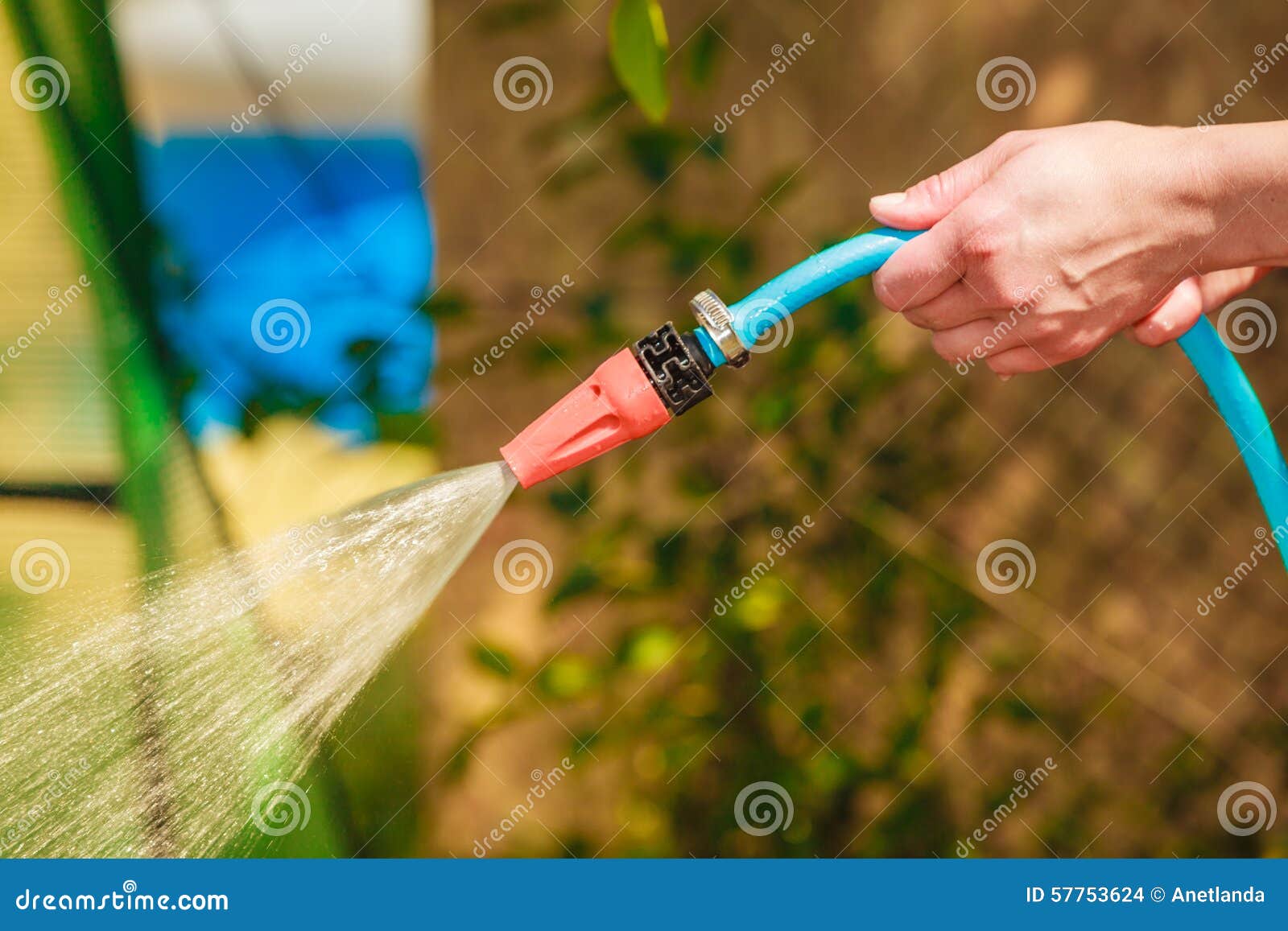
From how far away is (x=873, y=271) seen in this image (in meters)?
0.99

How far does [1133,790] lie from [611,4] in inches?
62.6

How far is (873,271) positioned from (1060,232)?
18cm

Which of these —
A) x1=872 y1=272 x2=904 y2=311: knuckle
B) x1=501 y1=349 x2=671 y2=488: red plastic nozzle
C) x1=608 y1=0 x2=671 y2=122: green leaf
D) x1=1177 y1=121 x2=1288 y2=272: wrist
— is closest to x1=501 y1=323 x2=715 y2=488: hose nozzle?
x1=501 y1=349 x2=671 y2=488: red plastic nozzle

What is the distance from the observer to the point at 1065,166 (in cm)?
90

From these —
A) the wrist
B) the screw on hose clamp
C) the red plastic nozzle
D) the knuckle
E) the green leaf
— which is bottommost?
the red plastic nozzle

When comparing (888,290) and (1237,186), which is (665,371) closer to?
(888,290)

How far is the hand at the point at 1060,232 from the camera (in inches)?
35.6

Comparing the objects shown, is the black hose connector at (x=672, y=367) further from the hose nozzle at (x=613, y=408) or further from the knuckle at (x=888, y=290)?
the knuckle at (x=888, y=290)

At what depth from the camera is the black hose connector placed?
0.84 metres

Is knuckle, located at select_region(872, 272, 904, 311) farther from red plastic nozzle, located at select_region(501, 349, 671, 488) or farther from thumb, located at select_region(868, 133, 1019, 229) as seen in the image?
red plastic nozzle, located at select_region(501, 349, 671, 488)

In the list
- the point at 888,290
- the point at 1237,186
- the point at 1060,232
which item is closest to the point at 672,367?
the point at 888,290

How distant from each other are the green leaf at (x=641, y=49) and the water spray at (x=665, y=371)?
0.29 metres

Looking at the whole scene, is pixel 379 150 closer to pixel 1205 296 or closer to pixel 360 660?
pixel 360 660

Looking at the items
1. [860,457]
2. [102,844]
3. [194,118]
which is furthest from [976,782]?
[194,118]
